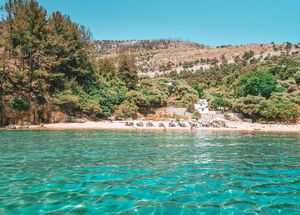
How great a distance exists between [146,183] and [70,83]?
3075 cm

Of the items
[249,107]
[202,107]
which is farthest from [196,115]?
[249,107]

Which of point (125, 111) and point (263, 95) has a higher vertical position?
point (263, 95)

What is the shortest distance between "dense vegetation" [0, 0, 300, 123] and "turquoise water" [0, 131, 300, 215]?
2143 centimetres

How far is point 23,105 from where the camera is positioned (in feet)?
101

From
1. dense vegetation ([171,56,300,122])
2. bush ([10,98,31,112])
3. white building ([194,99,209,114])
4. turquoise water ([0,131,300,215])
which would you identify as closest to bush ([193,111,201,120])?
white building ([194,99,209,114])

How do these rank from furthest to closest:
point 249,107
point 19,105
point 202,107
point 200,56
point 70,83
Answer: point 200,56 < point 202,107 < point 249,107 < point 70,83 < point 19,105

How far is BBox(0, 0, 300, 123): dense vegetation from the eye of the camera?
3284cm

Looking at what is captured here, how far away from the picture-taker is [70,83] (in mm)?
36438

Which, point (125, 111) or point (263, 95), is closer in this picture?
point (125, 111)

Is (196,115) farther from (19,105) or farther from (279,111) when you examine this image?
(19,105)

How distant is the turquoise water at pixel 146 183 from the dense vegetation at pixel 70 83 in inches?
844

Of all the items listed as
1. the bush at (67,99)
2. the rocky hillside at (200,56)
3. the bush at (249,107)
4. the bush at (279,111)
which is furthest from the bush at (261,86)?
the rocky hillside at (200,56)

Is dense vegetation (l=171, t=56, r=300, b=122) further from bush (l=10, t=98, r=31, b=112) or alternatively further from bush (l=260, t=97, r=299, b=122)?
bush (l=10, t=98, r=31, b=112)

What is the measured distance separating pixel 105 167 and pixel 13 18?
105 feet
